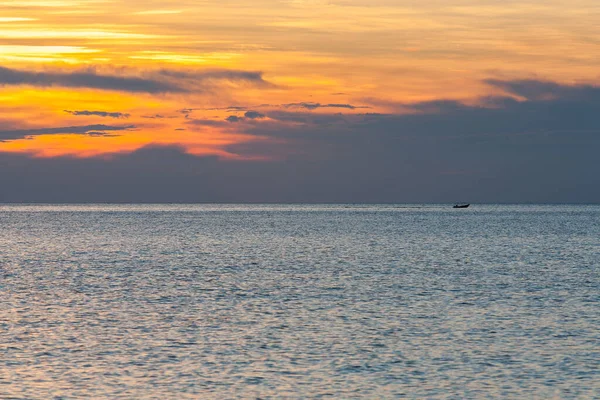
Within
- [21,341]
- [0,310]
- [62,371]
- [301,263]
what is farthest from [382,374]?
[301,263]

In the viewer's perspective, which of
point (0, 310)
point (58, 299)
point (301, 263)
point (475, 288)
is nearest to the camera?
point (0, 310)

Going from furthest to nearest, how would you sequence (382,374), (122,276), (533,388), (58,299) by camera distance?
(122,276) → (58,299) → (382,374) → (533,388)

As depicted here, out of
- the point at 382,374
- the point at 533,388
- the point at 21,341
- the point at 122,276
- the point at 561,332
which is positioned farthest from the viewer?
the point at 122,276

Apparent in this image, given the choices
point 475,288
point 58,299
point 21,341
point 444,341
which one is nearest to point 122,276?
point 58,299

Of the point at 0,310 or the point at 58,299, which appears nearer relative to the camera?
the point at 0,310

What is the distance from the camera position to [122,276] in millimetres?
64688

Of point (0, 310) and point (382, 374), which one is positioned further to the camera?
point (0, 310)

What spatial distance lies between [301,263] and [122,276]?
61.7 feet

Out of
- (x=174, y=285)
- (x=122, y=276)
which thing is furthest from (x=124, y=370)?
(x=122, y=276)

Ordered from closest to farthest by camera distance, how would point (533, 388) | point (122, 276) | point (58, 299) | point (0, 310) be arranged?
point (533, 388), point (0, 310), point (58, 299), point (122, 276)

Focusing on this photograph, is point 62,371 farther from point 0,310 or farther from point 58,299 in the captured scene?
point 58,299

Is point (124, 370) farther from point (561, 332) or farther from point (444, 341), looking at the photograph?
point (561, 332)

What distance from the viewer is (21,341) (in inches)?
1353

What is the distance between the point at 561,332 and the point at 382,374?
1132cm
